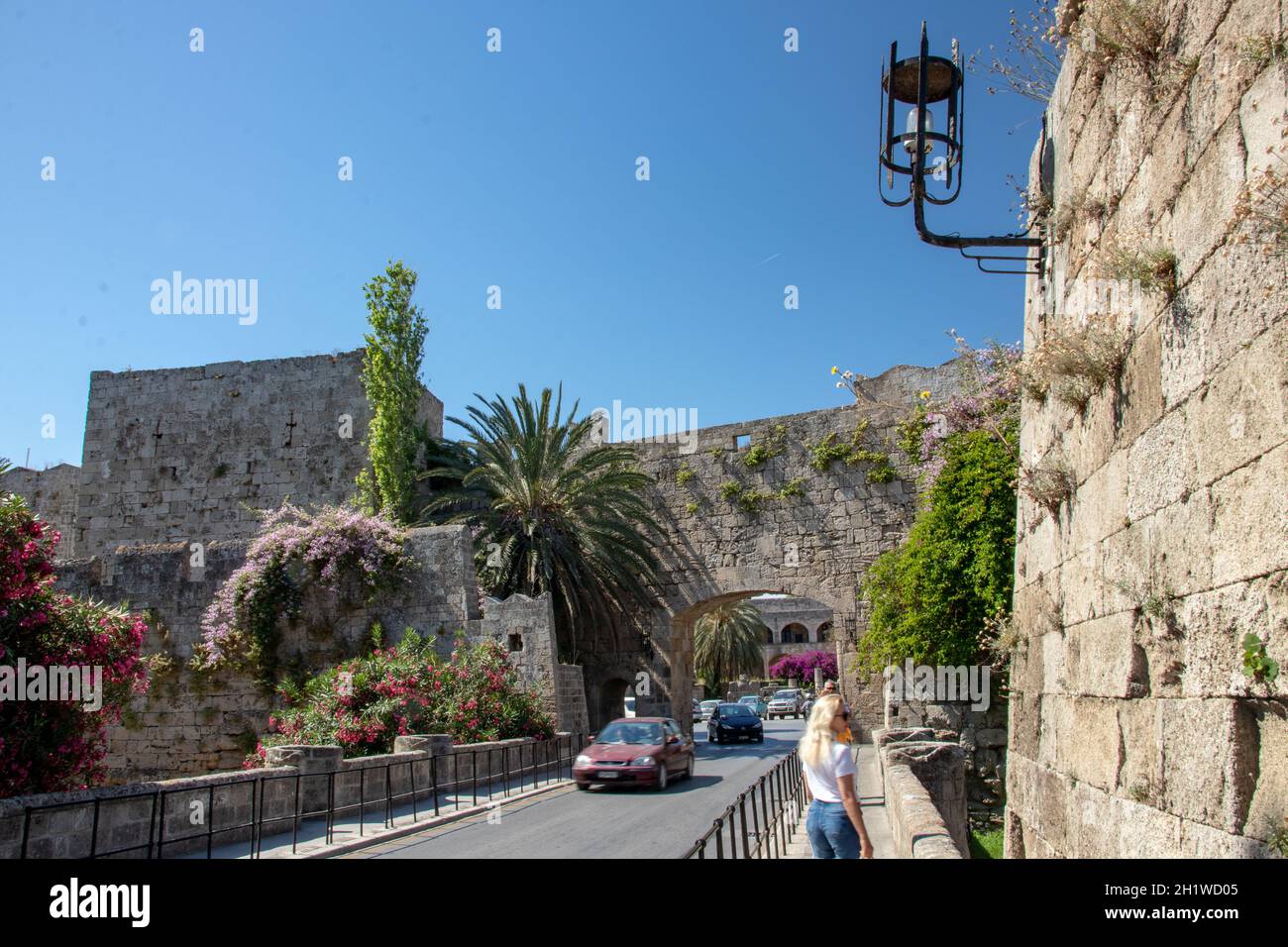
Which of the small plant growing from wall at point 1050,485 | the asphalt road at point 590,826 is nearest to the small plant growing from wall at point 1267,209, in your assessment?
the small plant growing from wall at point 1050,485

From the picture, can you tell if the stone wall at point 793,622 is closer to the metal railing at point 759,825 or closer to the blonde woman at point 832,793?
the metal railing at point 759,825

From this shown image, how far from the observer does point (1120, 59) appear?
4.46 m

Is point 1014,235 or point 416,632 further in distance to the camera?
point 416,632

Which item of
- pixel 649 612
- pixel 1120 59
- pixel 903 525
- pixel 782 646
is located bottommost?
pixel 782 646

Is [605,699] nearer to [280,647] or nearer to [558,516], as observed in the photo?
[558,516]

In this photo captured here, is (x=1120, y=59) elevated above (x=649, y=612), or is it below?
above

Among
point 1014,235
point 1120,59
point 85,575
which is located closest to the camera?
point 1120,59

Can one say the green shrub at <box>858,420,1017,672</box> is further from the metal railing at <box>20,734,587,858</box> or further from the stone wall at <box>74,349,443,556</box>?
the stone wall at <box>74,349,443,556</box>

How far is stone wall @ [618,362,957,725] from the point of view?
20812 mm

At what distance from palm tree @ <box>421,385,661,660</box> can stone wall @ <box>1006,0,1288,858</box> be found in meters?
16.0

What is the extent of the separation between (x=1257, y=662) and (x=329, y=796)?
883 cm

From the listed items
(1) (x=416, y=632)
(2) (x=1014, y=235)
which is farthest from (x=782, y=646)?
(2) (x=1014, y=235)
